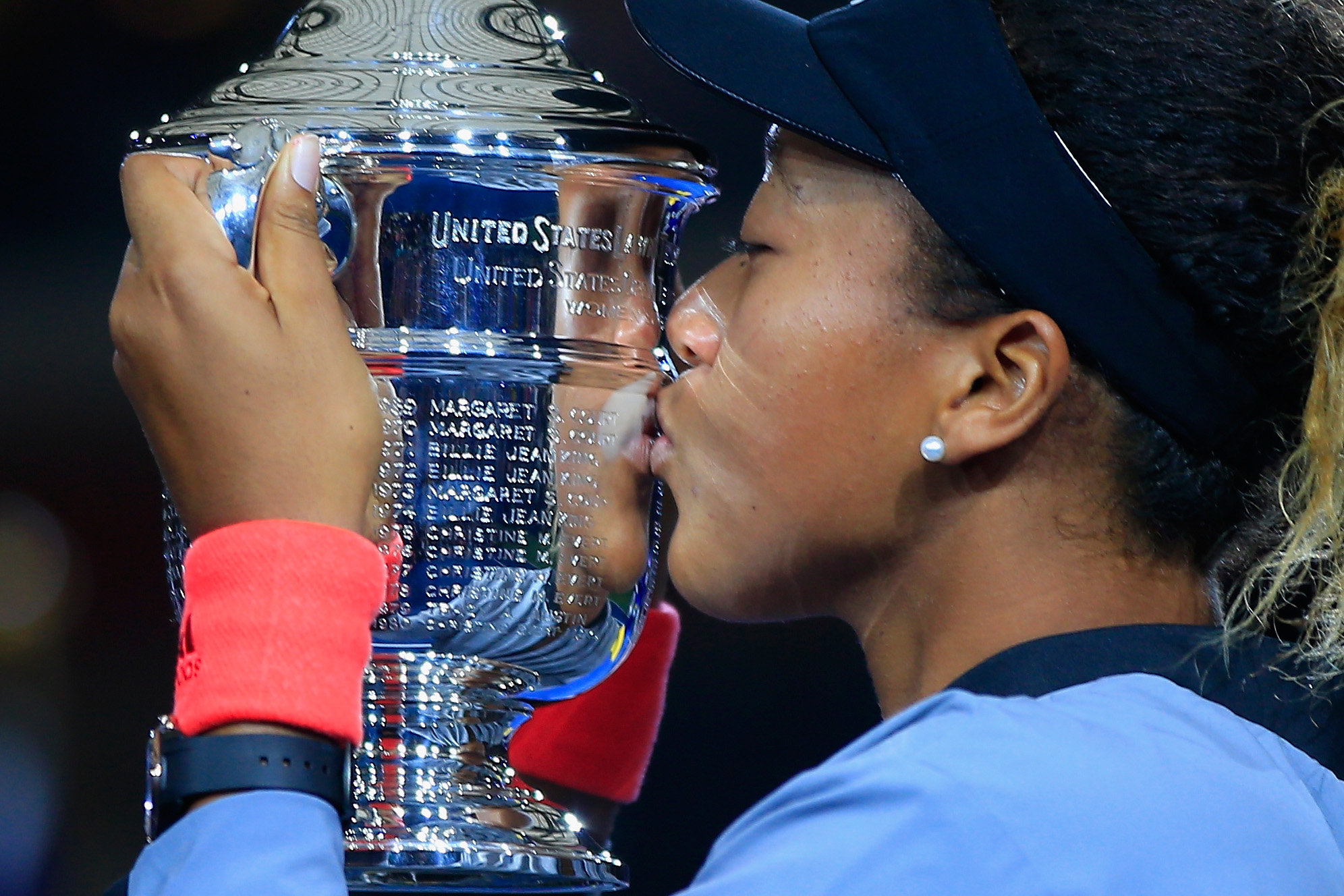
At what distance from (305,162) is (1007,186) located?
328 mm

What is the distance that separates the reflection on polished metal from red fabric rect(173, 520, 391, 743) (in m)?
0.08

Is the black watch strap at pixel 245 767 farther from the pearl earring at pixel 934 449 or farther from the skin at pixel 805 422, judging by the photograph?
the pearl earring at pixel 934 449

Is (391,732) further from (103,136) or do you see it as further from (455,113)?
(103,136)

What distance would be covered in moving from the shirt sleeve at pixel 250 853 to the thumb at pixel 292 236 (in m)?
0.22

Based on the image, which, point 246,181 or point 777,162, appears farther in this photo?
point 777,162

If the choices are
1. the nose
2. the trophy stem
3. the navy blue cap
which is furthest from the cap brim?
the trophy stem

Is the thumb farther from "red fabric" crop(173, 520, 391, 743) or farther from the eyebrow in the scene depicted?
the eyebrow

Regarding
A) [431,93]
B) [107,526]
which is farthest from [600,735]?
[107,526]

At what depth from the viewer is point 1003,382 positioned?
2.53 ft

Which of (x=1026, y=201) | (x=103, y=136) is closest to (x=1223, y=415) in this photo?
(x=1026, y=201)

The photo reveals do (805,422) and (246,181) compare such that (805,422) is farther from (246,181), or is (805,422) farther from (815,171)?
(246,181)

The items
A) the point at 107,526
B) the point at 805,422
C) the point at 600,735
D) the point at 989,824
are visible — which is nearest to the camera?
the point at 989,824

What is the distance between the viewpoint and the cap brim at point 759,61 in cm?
78

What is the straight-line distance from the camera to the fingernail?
2.29ft
